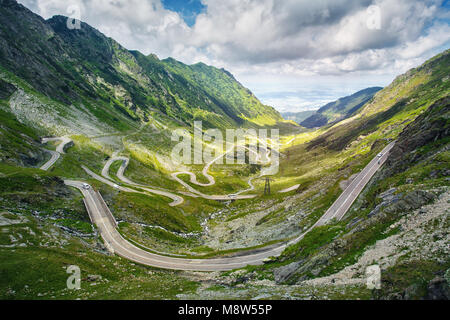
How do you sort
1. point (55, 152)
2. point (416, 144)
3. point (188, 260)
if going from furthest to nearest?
point (55, 152), point (416, 144), point (188, 260)

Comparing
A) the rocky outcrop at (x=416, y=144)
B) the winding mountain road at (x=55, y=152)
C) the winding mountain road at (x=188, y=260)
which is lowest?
the winding mountain road at (x=188, y=260)

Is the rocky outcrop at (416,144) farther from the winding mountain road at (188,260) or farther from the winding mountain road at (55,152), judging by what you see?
the winding mountain road at (55,152)

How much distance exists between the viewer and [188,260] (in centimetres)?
5200

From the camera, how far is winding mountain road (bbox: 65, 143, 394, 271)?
159ft

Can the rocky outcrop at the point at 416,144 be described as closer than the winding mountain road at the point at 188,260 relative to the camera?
No

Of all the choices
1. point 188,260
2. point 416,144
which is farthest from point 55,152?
point 416,144

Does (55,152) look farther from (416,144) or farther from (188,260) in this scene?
(416,144)

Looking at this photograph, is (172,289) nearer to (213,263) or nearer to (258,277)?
(258,277)

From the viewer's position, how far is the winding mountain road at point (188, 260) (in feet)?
159

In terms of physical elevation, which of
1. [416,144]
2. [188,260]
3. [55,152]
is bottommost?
[188,260]

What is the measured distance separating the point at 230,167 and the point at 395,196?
543 ft

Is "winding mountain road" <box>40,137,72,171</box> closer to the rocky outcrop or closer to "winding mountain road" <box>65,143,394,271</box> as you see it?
"winding mountain road" <box>65,143,394,271</box>

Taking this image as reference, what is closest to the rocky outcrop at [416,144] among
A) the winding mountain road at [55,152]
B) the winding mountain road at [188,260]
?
the winding mountain road at [188,260]
